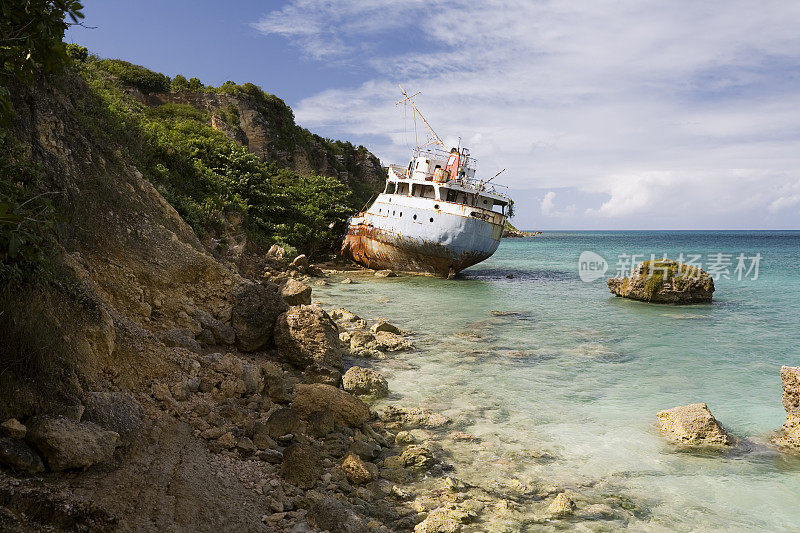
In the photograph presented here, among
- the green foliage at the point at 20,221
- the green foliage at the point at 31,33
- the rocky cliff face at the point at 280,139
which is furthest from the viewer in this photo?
the rocky cliff face at the point at 280,139

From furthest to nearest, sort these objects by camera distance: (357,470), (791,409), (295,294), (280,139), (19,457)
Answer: (280,139)
(295,294)
(791,409)
(357,470)
(19,457)

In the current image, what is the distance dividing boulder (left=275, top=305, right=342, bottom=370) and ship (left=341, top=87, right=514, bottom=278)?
16.6 meters

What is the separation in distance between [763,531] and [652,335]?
9.32m

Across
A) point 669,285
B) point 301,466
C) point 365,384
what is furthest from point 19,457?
point 669,285

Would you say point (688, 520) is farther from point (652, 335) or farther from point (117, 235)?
point (652, 335)

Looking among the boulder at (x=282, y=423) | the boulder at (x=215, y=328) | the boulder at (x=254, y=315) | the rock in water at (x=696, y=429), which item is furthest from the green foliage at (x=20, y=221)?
the rock in water at (x=696, y=429)

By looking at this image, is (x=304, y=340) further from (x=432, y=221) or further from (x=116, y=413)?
(x=432, y=221)

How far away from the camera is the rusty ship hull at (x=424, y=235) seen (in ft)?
81.1

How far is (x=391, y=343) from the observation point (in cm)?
1109

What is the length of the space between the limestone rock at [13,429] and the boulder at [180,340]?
9.81ft

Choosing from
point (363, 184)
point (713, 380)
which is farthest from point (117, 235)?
point (363, 184)

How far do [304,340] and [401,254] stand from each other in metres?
18.6

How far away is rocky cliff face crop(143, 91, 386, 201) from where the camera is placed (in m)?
39.7

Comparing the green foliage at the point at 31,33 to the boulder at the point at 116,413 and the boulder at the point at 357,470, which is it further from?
the boulder at the point at 357,470
